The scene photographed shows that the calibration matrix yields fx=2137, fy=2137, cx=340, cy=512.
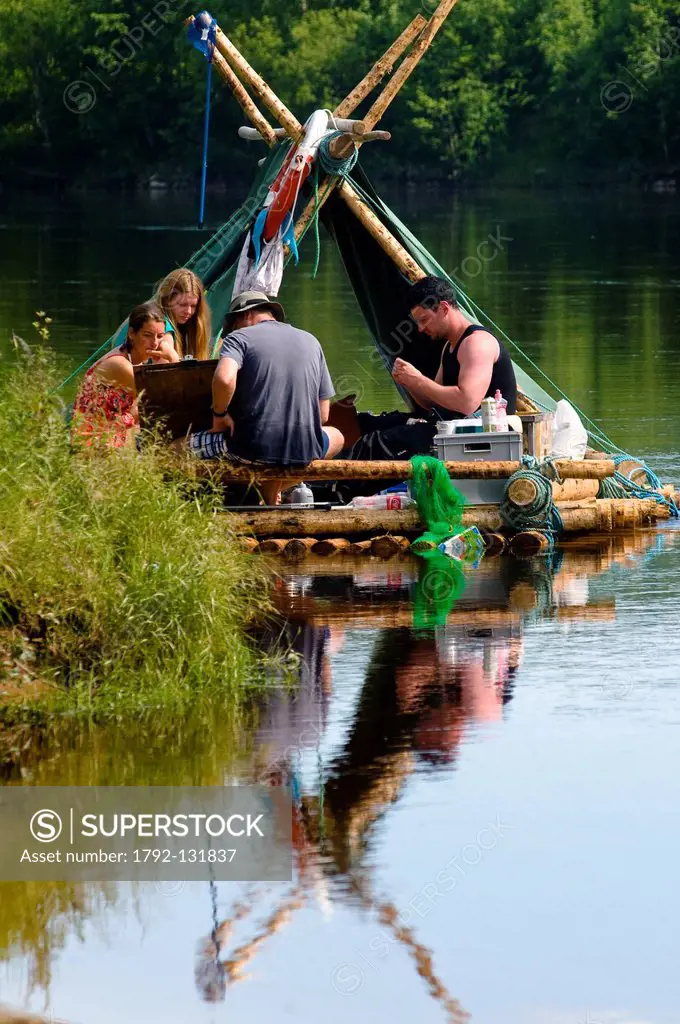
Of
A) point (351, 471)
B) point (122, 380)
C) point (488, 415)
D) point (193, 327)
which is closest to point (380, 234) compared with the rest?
point (193, 327)

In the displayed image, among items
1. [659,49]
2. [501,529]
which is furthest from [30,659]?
[659,49]

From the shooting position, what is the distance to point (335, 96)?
108 metres

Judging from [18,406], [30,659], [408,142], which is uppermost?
[408,142]

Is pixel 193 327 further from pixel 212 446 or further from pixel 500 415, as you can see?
pixel 500 415

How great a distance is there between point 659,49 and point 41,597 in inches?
3405

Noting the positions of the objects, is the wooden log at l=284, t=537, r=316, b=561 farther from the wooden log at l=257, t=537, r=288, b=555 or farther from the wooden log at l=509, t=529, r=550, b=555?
the wooden log at l=509, t=529, r=550, b=555

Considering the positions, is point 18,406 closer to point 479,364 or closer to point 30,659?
point 30,659

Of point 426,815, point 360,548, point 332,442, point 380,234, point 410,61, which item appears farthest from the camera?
point 410,61

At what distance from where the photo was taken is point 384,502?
1227 centimetres

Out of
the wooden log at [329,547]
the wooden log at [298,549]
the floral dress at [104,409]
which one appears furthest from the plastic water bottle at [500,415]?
the floral dress at [104,409]

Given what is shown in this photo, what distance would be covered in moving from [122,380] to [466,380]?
2005 millimetres

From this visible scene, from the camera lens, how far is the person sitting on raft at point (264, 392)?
11.9 metres

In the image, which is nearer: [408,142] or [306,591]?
[306,591]

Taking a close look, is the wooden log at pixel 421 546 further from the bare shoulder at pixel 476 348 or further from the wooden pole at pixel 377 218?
the wooden pole at pixel 377 218
